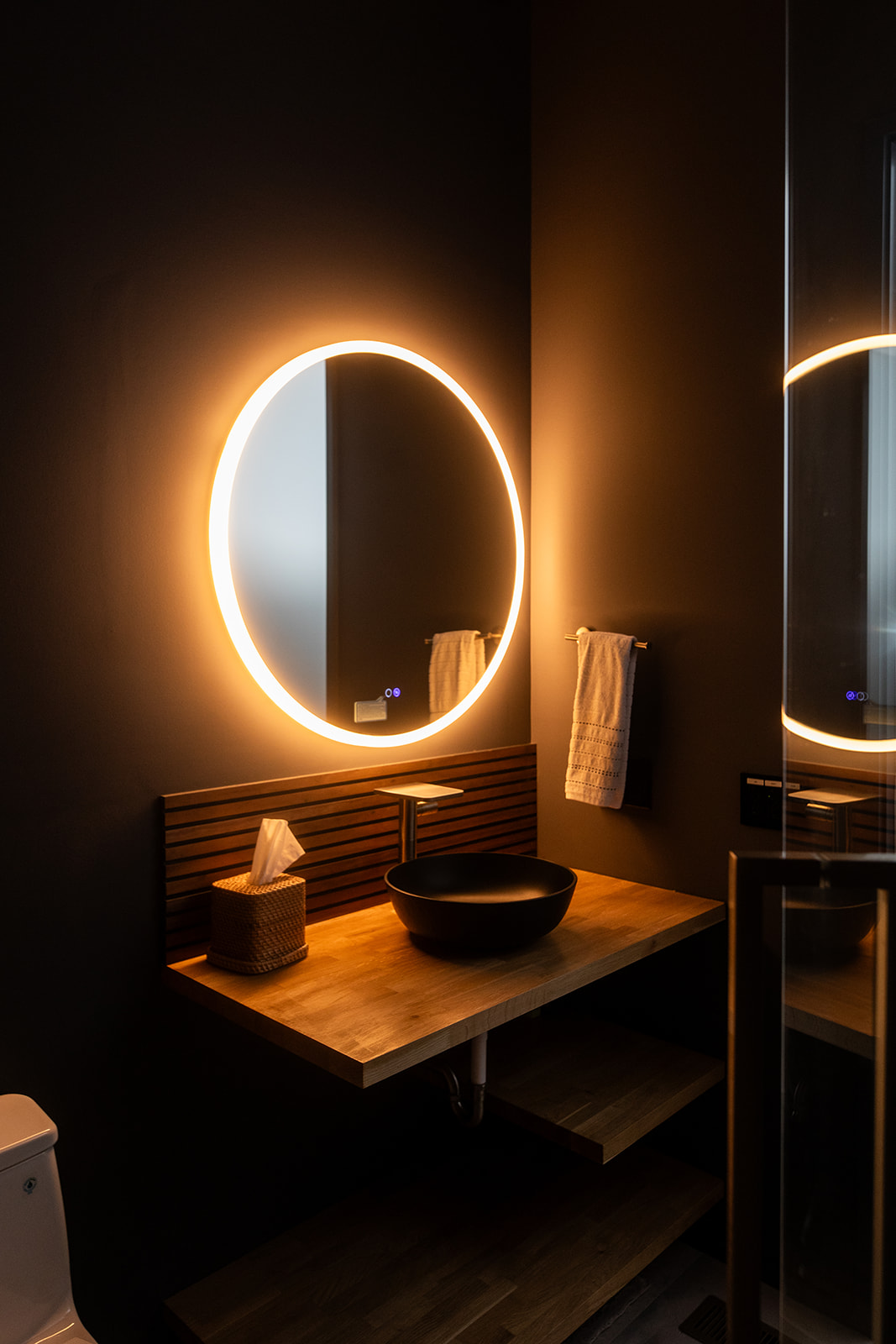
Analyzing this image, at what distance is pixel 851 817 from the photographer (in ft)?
2.44

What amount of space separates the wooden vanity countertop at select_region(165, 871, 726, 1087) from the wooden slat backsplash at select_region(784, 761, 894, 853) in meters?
0.70

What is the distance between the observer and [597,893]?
202cm

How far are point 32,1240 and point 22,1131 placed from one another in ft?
0.48

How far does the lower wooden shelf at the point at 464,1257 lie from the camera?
1521 mm

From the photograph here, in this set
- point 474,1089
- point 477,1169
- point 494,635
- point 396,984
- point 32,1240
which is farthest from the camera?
point 494,635

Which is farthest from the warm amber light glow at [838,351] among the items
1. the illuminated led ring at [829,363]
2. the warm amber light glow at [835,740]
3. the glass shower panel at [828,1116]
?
the glass shower panel at [828,1116]

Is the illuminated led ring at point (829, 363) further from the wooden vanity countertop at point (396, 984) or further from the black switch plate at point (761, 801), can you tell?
the black switch plate at point (761, 801)

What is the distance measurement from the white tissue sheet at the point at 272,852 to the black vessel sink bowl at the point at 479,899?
198 millimetres

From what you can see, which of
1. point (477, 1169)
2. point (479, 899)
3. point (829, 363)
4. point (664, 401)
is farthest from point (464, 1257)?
point (664, 401)

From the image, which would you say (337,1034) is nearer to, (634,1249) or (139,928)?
(139,928)

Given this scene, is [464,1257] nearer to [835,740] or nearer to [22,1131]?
[22,1131]

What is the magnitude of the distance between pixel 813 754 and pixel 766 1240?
118 centimetres

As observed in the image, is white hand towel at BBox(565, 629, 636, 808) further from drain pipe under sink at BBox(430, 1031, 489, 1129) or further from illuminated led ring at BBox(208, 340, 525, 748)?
drain pipe under sink at BBox(430, 1031, 489, 1129)

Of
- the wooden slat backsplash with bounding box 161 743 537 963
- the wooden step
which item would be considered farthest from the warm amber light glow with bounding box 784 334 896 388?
the wooden step
